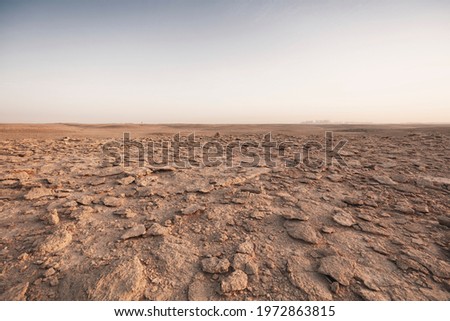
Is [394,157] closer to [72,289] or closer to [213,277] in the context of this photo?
[213,277]

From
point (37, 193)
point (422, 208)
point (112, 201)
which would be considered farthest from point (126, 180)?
point (422, 208)

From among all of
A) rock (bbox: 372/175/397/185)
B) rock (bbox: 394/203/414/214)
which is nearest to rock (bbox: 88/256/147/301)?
rock (bbox: 394/203/414/214)

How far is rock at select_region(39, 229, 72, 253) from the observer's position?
2.55 metres

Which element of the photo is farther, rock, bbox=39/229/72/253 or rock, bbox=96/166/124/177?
rock, bbox=96/166/124/177

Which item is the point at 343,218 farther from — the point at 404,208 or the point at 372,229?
the point at 404,208

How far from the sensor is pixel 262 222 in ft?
10.4

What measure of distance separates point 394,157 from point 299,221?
449 cm

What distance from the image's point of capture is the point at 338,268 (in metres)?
2.32

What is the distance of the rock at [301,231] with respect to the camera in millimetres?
2811

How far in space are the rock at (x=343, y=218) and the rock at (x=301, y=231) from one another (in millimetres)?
500

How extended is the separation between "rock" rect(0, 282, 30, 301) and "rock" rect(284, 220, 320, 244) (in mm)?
2749

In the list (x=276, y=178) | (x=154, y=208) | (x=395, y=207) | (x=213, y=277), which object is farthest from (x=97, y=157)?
(x=395, y=207)

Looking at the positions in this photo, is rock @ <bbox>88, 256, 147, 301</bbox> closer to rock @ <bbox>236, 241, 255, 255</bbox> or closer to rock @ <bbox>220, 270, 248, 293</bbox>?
rock @ <bbox>220, 270, 248, 293</bbox>

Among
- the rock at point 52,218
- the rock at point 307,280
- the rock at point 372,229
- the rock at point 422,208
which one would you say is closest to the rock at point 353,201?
the rock at point 372,229
